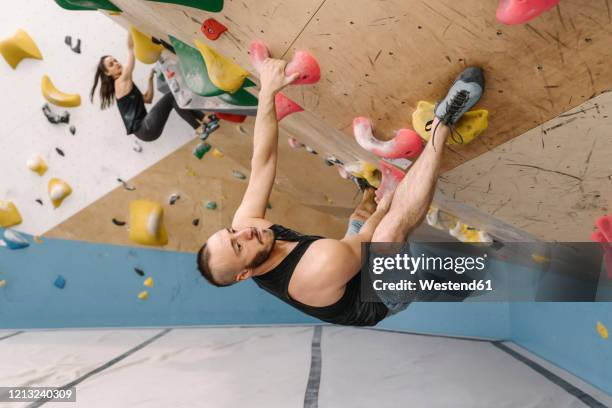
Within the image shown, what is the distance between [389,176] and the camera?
5.43 feet

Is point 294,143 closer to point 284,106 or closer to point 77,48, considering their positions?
point 284,106

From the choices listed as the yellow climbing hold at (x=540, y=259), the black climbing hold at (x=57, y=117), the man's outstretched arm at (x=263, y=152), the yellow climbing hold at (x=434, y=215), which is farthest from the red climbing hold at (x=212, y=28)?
the black climbing hold at (x=57, y=117)

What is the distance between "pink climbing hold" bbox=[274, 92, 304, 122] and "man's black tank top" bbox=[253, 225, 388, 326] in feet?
1.17

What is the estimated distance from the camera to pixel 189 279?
3.74 metres

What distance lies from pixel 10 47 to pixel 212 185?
155cm

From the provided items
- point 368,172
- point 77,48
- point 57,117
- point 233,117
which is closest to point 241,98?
point 368,172

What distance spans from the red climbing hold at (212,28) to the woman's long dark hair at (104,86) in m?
2.29

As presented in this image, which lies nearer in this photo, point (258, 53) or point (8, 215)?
point (258, 53)

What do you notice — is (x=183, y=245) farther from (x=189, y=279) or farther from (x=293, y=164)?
(x=293, y=164)

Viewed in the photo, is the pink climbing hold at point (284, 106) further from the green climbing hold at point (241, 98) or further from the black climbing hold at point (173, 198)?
the black climbing hold at point (173, 198)

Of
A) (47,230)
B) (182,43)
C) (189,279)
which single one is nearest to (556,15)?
(182,43)

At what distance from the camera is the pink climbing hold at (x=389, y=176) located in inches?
62.7

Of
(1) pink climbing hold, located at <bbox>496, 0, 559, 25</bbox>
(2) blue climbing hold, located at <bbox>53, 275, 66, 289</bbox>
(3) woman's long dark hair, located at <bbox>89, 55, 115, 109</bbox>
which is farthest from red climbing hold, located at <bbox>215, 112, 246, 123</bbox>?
(1) pink climbing hold, located at <bbox>496, 0, 559, 25</bbox>

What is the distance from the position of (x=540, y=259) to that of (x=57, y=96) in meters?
3.05
